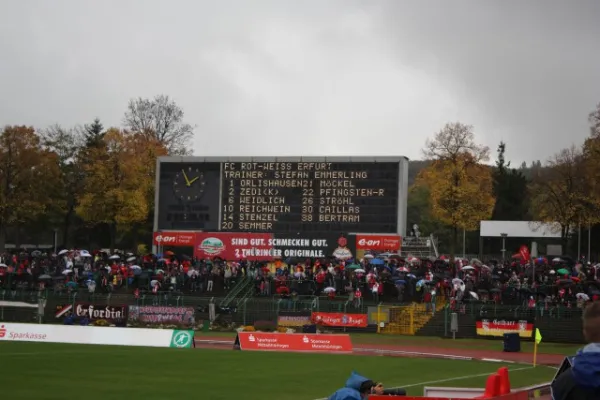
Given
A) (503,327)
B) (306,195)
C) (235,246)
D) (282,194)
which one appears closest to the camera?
(503,327)

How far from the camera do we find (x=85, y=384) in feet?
75.0

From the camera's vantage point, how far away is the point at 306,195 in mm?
55031

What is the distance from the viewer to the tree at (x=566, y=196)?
220 feet

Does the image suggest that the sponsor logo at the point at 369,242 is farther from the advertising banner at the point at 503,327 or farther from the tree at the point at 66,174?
the tree at the point at 66,174

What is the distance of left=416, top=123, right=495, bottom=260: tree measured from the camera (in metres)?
73.4

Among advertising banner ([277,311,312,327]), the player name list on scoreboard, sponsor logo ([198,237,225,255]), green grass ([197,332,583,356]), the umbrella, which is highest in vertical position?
the player name list on scoreboard

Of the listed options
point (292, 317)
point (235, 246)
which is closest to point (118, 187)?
point (235, 246)

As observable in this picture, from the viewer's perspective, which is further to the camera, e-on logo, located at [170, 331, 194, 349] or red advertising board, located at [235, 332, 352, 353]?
red advertising board, located at [235, 332, 352, 353]

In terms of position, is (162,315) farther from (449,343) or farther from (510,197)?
(510,197)

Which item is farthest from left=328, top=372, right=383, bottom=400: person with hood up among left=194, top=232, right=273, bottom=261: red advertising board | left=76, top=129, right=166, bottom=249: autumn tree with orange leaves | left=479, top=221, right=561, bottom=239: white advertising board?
left=479, top=221, right=561, bottom=239: white advertising board

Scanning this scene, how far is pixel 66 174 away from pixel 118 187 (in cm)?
1331

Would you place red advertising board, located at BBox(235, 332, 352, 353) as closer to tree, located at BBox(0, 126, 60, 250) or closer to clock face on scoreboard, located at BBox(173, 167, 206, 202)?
clock face on scoreboard, located at BBox(173, 167, 206, 202)

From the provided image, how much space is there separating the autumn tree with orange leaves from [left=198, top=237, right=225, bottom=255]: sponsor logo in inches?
873

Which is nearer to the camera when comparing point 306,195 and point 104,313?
point 104,313
